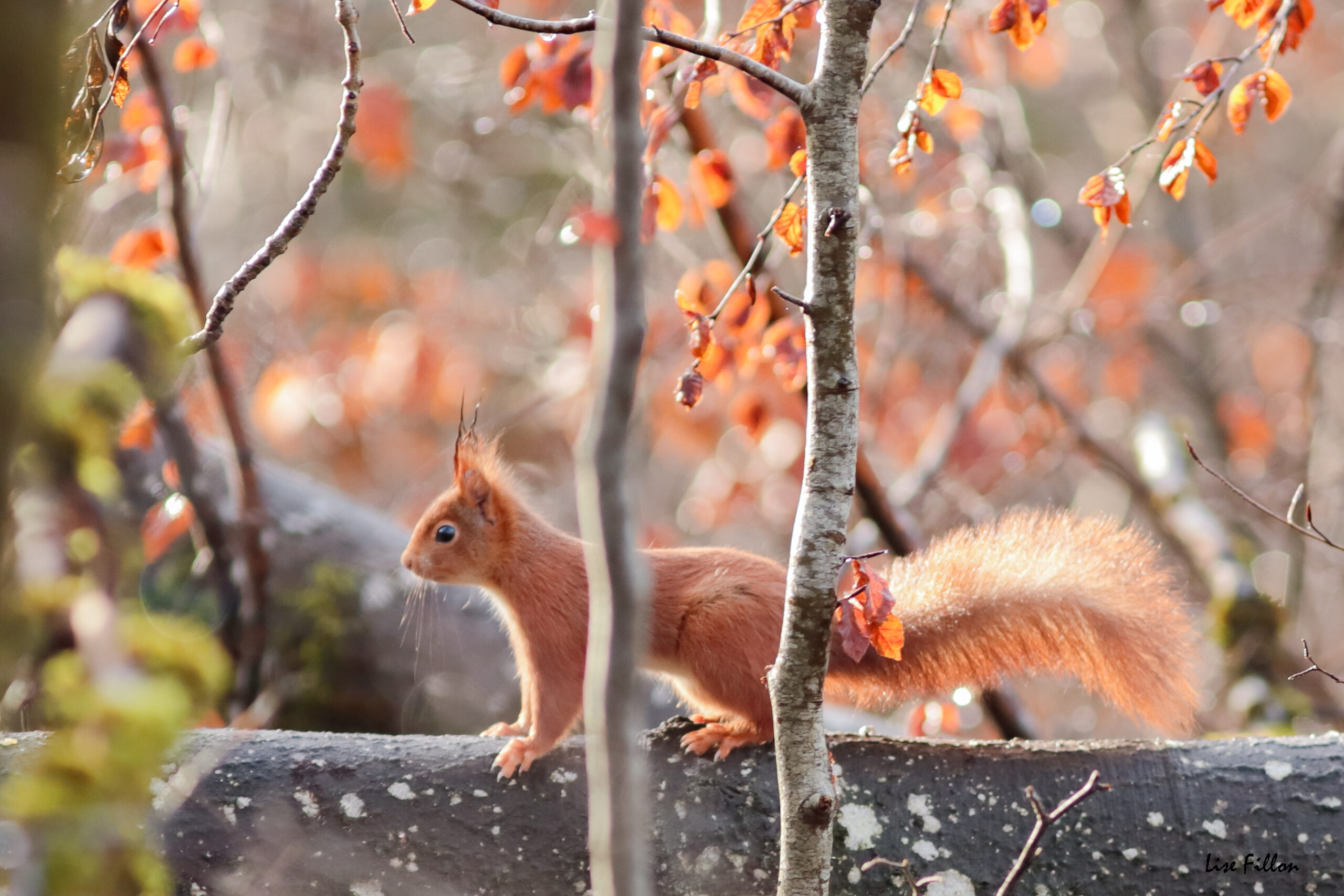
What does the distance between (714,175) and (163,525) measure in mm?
1612

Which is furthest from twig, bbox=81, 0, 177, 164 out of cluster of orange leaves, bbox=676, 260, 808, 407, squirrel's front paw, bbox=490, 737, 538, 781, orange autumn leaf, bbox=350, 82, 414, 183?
orange autumn leaf, bbox=350, 82, 414, 183

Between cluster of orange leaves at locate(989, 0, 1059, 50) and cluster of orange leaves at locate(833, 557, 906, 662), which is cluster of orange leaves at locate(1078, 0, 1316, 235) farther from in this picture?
cluster of orange leaves at locate(833, 557, 906, 662)

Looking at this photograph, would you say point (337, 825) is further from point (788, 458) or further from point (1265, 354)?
point (1265, 354)

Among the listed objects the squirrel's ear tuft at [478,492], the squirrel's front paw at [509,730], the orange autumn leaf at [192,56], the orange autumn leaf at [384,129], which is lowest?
the squirrel's front paw at [509,730]

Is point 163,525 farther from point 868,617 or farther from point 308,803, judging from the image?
point 868,617

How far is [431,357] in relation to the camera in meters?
5.94

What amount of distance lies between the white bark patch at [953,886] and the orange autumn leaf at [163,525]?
1840mm

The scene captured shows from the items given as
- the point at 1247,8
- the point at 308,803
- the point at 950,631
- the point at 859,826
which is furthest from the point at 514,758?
the point at 1247,8

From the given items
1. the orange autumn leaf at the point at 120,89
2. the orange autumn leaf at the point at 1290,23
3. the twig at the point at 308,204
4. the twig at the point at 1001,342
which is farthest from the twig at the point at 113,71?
the twig at the point at 1001,342

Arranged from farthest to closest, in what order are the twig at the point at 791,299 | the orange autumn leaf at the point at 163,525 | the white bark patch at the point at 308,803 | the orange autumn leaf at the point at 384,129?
the orange autumn leaf at the point at 384,129 < the orange autumn leaf at the point at 163,525 < the white bark patch at the point at 308,803 < the twig at the point at 791,299

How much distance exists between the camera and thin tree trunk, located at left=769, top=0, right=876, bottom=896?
1.22m

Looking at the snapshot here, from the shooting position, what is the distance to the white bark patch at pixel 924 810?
159 cm

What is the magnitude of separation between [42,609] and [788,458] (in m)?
3.72

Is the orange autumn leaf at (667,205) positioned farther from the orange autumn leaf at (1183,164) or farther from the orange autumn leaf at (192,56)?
the orange autumn leaf at (192,56)
